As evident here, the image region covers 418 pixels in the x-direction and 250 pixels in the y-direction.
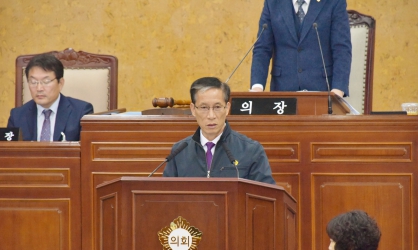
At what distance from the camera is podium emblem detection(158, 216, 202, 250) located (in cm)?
310

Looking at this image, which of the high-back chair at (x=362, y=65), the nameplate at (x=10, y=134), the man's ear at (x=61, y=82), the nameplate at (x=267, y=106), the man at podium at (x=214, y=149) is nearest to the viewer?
the man at podium at (x=214, y=149)

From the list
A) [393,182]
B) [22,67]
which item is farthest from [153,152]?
[22,67]

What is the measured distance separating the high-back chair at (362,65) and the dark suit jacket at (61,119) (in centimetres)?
175

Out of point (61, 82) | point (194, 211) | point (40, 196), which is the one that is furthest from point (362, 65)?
point (194, 211)

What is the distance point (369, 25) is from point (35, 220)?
2550 millimetres

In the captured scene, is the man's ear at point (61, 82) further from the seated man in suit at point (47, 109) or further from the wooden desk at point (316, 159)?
the wooden desk at point (316, 159)

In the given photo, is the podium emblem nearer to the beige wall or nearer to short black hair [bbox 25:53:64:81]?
short black hair [bbox 25:53:64:81]

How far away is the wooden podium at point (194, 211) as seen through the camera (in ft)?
10.2

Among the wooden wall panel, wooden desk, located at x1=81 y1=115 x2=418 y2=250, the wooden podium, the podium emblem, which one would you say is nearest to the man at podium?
the wooden podium

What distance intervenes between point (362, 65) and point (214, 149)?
2.12m

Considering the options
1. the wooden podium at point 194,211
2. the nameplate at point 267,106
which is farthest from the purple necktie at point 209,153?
the nameplate at point 267,106

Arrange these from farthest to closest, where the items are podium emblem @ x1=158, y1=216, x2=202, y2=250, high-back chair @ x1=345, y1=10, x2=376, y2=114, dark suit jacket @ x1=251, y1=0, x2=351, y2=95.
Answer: high-back chair @ x1=345, y1=10, x2=376, y2=114
dark suit jacket @ x1=251, y1=0, x2=351, y2=95
podium emblem @ x1=158, y1=216, x2=202, y2=250

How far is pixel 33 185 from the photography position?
175 inches

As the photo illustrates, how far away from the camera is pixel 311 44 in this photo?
496 centimetres
